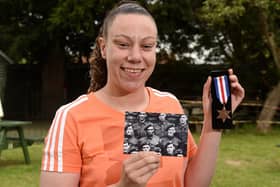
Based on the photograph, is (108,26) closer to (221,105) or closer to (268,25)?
(221,105)

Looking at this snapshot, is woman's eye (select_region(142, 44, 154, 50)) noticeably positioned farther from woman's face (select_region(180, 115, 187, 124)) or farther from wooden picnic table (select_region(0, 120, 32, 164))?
wooden picnic table (select_region(0, 120, 32, 164))

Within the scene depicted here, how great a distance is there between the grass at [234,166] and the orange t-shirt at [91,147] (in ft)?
17.7

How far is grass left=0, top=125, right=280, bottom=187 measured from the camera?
741 centimetres

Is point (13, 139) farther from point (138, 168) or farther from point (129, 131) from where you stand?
point (138, 168)

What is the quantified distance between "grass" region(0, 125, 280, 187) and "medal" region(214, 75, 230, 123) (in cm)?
517

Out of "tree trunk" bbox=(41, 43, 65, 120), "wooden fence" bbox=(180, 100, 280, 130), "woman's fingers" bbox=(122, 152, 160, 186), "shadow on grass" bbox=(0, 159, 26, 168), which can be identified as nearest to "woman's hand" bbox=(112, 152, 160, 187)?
"woman's fingers" bbox=(122, 152, 160, 186)

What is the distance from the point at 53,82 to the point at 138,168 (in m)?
18.6

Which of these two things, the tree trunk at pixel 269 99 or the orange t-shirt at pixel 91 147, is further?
the tree trunk at pixel 269 99

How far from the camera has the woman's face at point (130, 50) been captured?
71.7 inches

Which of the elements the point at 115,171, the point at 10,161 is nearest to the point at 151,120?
the point at 115,171

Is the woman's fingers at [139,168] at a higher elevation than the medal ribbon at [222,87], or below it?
below

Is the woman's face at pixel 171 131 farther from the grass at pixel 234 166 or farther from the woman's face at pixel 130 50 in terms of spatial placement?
the grass at pixel 234 166

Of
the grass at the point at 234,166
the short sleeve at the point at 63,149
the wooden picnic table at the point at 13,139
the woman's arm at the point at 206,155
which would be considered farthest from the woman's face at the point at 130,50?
the wooden picnic table at the point at 13,139

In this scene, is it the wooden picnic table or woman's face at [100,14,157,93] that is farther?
the wooden picnic table
